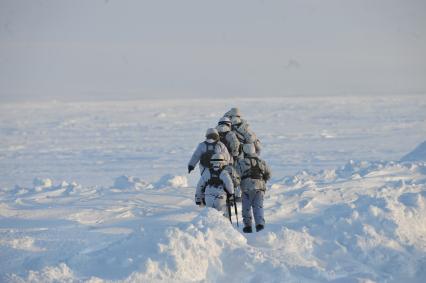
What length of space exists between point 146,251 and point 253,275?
176cm

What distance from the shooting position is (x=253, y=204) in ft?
46.6

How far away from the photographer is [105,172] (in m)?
50.6

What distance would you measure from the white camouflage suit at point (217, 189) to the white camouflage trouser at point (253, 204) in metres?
0.43

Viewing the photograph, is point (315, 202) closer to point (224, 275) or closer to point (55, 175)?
point (224, 275)

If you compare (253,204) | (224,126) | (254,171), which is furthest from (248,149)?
(224,126)

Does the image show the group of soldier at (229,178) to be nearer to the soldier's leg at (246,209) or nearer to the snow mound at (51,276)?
the soldier's leg at (246,209)

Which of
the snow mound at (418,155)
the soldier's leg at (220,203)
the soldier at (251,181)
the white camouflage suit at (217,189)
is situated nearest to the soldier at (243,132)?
the soldier at (251,181)

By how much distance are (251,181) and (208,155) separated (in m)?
0.95

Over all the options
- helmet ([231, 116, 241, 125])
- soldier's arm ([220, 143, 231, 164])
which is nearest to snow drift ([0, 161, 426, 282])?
soldier's arm ([220, 143, 231, 164])

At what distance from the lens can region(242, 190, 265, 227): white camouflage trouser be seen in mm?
14133

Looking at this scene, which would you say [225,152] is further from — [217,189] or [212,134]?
[217,189]

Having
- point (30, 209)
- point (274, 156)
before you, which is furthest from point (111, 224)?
point (274, 156)

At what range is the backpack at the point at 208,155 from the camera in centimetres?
1416

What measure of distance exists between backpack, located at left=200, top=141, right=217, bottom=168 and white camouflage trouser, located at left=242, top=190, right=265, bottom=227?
927 mm
